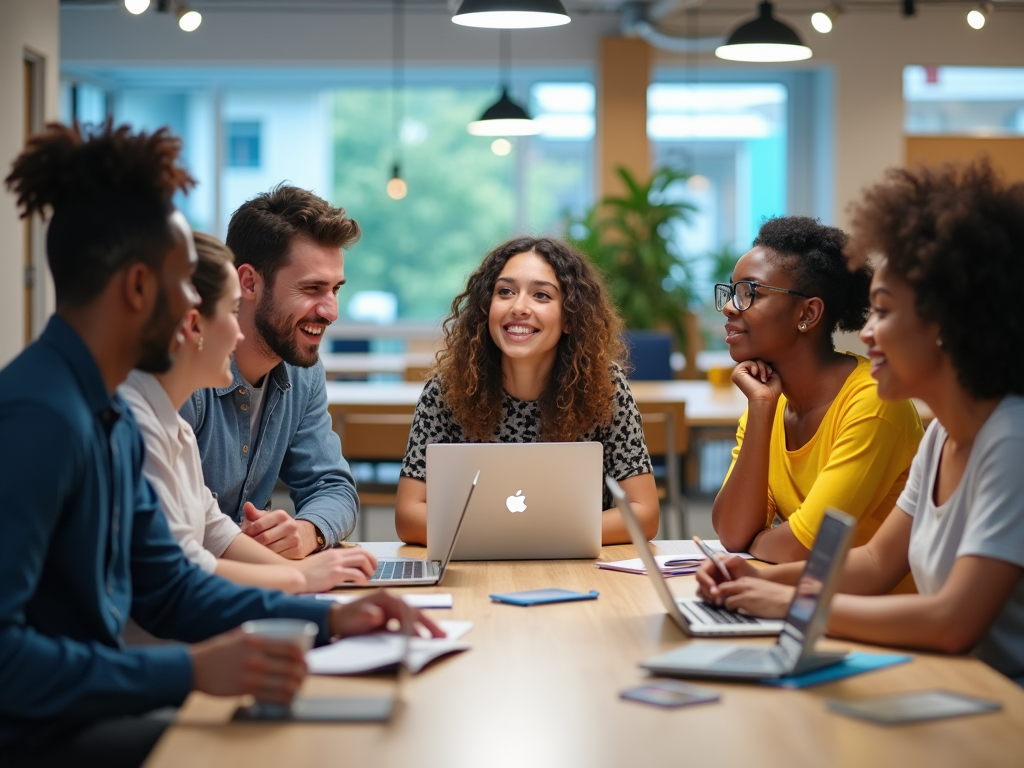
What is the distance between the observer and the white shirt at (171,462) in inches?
74.9

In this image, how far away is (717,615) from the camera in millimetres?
1854

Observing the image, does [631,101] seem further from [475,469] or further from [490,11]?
[475,469]

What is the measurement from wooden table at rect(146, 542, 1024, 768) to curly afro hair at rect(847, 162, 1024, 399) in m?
0.46

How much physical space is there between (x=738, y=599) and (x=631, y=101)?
7.99 metres

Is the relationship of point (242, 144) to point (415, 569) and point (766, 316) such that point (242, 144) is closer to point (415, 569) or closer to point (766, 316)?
point (766, 316)

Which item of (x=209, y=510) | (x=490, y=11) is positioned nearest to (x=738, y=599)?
(x=209, y=510)

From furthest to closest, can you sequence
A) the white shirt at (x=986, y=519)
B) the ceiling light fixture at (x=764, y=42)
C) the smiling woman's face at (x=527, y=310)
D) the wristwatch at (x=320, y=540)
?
the ceiling light fixture at (x=764, y=42)
the smiling woman's face at (x=527, y=310)
the wristwatch at (x=320, y=540)
the white shirt at (x=986, y=519)

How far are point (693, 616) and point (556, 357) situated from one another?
1.18 metres

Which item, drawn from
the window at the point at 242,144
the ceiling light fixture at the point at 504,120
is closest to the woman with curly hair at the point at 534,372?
the ceiling light fixture at the point at 504,120

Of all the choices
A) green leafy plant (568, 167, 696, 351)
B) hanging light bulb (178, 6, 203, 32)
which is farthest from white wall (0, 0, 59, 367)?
green leafy plant (568, 167, 696, 351)

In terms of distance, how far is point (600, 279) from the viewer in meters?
3.05

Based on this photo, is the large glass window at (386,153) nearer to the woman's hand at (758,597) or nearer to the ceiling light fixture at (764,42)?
the ceiling light fixture at (764,42)

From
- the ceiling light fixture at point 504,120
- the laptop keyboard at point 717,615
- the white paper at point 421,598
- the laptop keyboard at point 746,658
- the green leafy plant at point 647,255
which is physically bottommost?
the laptop keyboard at point 746,658

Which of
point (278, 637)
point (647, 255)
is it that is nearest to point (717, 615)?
point (278, 637)
